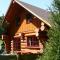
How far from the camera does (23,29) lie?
920 inches

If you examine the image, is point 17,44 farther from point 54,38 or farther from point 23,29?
point 54,38

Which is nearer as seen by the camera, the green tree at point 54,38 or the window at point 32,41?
the green tree at point 54,38

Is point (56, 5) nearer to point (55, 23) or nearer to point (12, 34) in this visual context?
point (55, 23)

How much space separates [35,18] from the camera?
21.9 metres

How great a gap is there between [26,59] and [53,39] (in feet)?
13.2

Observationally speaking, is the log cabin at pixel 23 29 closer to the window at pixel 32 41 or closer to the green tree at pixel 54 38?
→ the window at pixel 32 41

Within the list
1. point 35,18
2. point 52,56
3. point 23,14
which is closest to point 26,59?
point 52,56

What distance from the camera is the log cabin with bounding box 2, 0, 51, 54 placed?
824 inches

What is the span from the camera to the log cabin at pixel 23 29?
2092 centimetres

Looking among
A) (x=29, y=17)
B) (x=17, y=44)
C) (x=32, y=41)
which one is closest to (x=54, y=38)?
(x=32, y=41)

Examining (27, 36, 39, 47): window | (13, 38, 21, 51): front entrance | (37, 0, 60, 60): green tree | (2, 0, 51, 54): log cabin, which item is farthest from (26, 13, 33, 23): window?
(37, 0, 60, 60): green tree

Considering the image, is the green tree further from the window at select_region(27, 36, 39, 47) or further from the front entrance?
the front entrance

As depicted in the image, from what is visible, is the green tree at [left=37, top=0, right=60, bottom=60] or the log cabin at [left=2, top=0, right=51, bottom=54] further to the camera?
the log cabin at [left=2, top=0, right=51, bottom=54]

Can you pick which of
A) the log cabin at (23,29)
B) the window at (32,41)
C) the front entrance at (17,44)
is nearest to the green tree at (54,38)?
the log cabin at (23,29)
